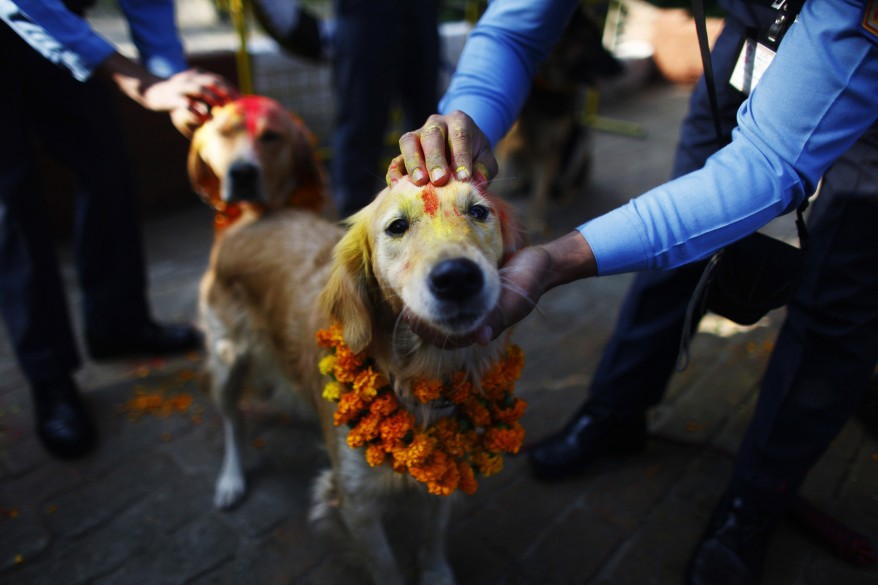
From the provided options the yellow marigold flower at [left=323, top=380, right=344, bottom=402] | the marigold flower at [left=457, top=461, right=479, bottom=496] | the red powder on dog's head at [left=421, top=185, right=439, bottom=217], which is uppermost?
the red powder on dog's head at [left=421, top=185, right=439, bottom=217]

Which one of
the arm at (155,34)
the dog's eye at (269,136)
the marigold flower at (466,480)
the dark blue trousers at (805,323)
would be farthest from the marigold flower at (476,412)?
the arm at (155,34)

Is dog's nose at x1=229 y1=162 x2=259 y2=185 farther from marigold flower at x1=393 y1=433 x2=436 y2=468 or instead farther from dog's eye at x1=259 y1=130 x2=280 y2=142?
marigold flower at x1=393 y1=433 x2=436 y2=468

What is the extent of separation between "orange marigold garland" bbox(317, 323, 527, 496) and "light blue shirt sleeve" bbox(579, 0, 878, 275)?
0.59 metres

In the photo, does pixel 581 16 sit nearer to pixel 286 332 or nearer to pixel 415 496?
pixel 286 332

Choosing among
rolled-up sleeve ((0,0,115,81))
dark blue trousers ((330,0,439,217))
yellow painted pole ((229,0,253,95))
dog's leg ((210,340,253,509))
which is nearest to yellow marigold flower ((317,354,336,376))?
dog's leg ((210,340,253,509))

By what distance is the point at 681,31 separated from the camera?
828 cm

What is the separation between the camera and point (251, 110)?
235cm

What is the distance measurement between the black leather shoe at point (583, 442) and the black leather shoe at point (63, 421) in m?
2.00

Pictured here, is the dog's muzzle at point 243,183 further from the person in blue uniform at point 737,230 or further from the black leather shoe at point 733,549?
the black leather shoe at point 733,549

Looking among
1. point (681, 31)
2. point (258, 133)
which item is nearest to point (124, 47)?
point (258, 133)

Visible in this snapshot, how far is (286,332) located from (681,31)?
851cm

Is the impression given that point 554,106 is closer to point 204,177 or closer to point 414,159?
point 204,177

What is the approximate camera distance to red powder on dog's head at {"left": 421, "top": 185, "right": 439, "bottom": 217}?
1.42 metres

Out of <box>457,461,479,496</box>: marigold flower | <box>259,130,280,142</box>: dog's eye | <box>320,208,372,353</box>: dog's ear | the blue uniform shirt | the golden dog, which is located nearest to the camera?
the blue uniform shirt
